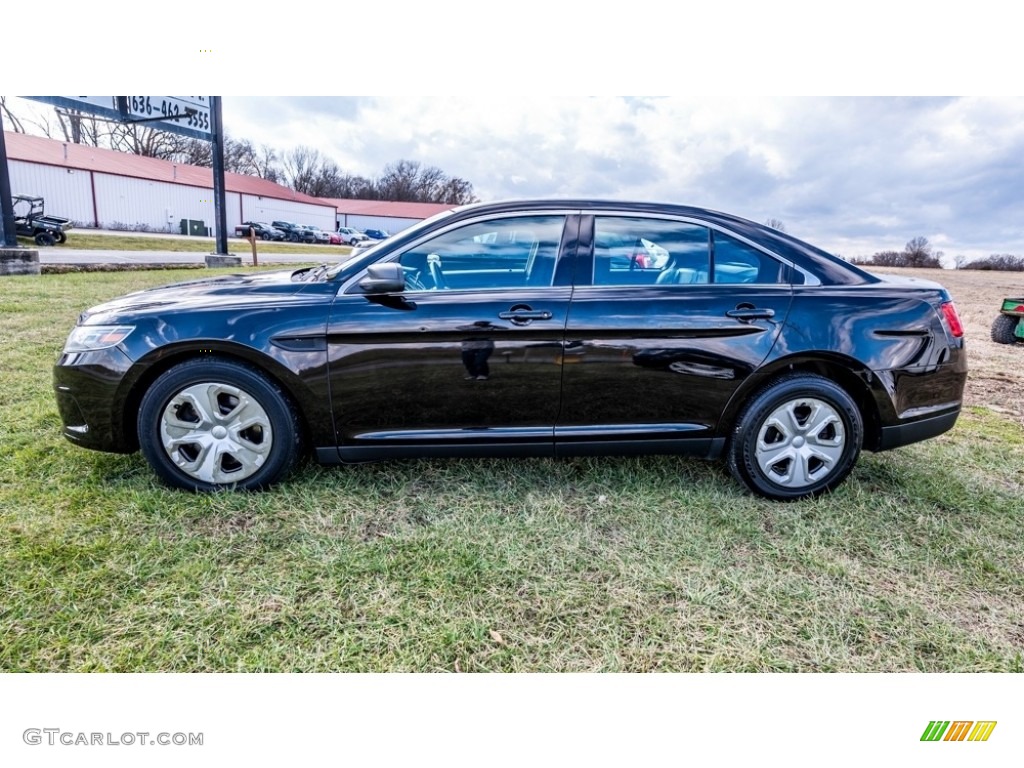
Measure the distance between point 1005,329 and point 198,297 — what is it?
32.1 feet

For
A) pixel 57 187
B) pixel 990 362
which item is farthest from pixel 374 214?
pixel 990 362

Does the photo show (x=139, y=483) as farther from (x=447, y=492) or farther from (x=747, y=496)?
(x=747, y=496)

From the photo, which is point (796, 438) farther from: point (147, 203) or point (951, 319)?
point (147, 203)

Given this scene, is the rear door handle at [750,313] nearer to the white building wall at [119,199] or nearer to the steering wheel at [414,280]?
the steering wheel at [414,280]

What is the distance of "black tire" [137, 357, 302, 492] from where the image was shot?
2658 mm

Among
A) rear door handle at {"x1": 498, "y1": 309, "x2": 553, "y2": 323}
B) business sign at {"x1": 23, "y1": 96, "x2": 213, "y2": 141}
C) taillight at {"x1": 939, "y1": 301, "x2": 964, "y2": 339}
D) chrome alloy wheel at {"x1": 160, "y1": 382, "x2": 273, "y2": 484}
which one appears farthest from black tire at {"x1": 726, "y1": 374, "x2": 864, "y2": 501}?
business sign at {"x1": 23, "y1": 96, "x2": 213, "y2": 141}

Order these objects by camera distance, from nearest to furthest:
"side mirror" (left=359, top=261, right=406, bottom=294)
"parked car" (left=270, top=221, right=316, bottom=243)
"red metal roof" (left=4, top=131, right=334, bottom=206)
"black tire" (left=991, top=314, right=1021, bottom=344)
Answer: "side mirror" (left=359, top=261, right=406, bottom=294) < "black tire" (left=991, top=314, right=1021, bottom=344) < "red metal roof" (left=4, top=131, right=334, bottom=206) < "parked car" (left=270, top=221, right=316, bottom=243)

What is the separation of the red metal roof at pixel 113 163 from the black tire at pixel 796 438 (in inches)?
1373

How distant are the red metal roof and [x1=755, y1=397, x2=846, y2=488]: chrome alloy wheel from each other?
3491 centimetres

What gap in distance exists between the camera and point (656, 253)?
9.69 feet

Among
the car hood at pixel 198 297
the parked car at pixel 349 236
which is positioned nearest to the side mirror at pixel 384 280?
the car hood at pixel 198 297

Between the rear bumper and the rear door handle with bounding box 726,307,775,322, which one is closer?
the rear door handle with bounding box 726,307,775,322

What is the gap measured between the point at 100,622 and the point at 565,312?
2154 millimetres

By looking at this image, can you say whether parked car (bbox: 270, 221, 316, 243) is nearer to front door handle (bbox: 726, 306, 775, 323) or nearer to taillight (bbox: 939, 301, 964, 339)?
front door handle (bbox: 726, 306, 775, 323)
